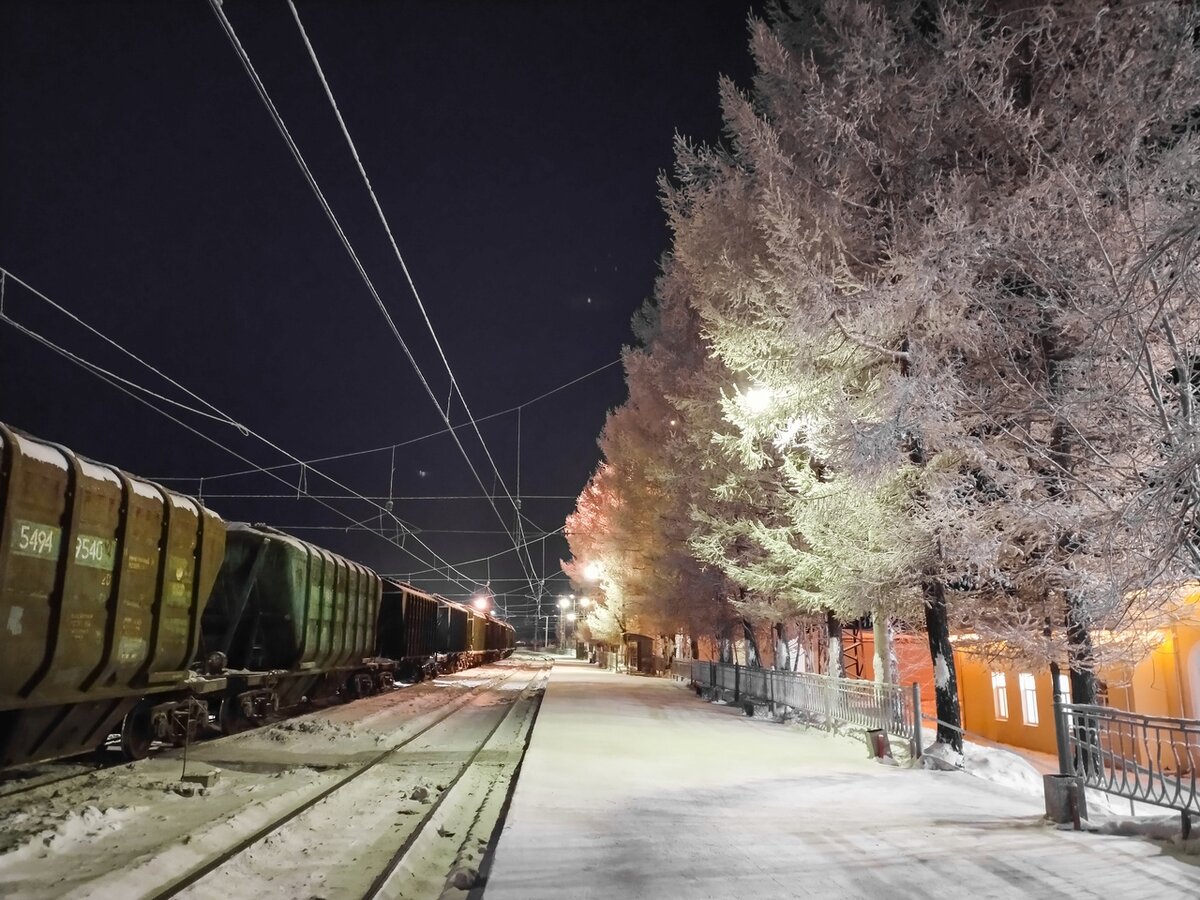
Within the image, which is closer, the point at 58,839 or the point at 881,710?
the point at 58,839

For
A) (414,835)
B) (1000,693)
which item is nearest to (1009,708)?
(1000,693)

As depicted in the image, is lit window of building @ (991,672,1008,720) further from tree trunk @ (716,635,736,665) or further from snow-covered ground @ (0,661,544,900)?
snow-covered ground @ (0,661,544,900)

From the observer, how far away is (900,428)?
9438 mm

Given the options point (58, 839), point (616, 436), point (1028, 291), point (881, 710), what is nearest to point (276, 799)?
point (58, 839)

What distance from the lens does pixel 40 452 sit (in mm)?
7473

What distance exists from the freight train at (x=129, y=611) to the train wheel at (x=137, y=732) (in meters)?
0.01

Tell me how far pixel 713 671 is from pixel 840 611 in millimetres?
14742

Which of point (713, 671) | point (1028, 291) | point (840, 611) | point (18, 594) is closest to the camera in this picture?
point (18, 594)

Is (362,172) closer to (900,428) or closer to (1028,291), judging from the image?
(900,428)

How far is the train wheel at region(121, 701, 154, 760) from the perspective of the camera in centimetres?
999

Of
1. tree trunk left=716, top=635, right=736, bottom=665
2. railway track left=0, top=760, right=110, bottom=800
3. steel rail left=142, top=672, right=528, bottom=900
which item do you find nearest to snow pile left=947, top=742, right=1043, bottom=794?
steel rail left=142, top=672, right=528, bottom=900

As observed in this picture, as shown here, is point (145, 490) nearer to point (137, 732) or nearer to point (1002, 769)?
point (137, 732)

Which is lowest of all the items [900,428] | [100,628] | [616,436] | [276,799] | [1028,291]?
[276,799]

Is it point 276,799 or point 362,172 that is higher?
point 362,172
